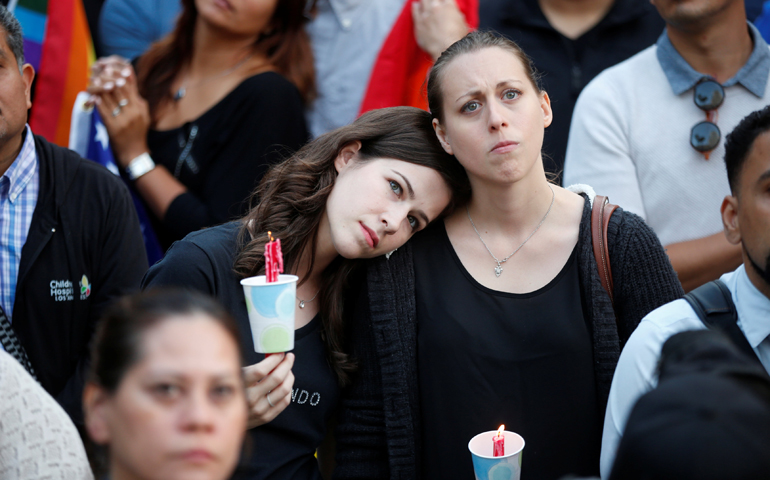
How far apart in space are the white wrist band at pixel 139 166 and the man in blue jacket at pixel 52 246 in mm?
465

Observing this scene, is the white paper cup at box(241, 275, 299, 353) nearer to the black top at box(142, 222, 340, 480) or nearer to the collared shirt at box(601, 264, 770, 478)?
the black top at box(142, 222, 340, 480)

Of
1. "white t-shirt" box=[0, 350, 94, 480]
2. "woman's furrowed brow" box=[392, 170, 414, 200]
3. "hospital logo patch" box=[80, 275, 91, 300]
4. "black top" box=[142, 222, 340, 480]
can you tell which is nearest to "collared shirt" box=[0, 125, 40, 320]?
"hospital logo patch" box=[80, 275, 91, 300]

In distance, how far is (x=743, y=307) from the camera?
2.12m

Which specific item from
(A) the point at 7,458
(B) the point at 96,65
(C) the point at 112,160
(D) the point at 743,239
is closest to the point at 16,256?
(C) the point at 112,160

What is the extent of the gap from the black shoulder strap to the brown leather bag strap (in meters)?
0.40

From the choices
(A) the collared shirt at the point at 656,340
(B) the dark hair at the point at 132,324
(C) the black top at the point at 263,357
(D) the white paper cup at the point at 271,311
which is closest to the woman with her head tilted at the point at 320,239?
(C) the black top at the point at 263,357

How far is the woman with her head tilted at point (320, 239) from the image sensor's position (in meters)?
2.55

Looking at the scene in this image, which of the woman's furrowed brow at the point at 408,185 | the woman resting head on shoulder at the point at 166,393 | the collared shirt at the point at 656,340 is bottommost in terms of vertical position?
the collared shirt at the point at 656,340

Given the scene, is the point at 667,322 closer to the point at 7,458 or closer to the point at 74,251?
the point at 7,458

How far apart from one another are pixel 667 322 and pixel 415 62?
2.32 m

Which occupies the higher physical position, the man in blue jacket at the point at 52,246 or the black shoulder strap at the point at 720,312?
the man in blue jacket at the point at 52,246

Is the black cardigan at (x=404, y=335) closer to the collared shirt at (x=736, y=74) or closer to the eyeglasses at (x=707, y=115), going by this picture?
the eyeglasses at (x=707, y=115)

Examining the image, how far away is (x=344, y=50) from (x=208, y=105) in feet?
2.65

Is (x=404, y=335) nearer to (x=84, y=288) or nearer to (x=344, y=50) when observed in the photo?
(x=84, y=288)
